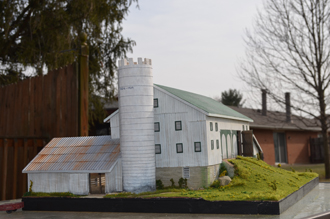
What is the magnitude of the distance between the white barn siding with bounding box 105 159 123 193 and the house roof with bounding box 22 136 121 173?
0.28 m

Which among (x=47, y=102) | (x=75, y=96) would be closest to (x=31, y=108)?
(x=47, y=102)

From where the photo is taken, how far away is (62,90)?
Answer: 1892 centimetres

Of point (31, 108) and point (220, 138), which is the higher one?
point (31, 108)

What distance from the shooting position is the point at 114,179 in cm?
1408

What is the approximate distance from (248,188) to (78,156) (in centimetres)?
668

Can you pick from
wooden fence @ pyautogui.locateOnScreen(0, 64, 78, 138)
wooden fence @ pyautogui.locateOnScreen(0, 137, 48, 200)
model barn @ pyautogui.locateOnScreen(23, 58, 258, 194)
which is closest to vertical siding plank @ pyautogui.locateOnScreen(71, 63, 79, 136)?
wooden fence @ pyautogui.locateOnScreen(0, 64, 78, 138)

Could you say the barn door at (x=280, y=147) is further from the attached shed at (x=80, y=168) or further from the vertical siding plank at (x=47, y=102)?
the attached shed at (x=80, y=168)

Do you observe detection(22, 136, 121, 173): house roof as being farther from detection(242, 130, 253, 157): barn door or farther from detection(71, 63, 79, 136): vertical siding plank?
detection(242, 130, 253, 157): barn door

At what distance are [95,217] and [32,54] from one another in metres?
12.8

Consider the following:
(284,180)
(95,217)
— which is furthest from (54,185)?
(284,180)

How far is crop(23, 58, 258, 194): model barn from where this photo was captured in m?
14.0

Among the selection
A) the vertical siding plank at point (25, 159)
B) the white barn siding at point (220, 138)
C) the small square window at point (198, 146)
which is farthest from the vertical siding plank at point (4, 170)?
the white barn siding at point (220, 138)

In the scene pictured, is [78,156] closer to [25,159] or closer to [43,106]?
[25,159]

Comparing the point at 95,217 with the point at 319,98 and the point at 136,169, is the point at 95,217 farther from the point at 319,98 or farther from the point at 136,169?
the point at 319,98
